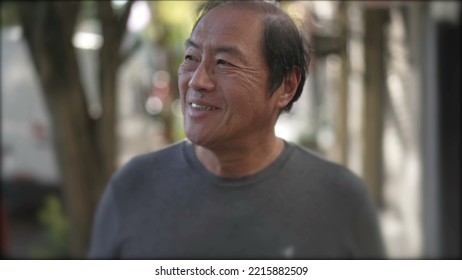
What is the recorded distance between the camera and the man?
178 cm

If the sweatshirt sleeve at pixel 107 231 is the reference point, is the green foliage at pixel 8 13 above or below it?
above

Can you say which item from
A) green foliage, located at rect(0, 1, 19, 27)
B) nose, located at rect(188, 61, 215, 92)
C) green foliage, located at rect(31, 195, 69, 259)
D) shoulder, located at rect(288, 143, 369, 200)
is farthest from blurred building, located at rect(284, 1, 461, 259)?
nose, located at rect(188, 61, 215, 92)

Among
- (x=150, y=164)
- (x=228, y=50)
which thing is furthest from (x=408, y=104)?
(x=228, y=50)

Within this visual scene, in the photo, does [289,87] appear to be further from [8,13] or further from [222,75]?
[8,13]

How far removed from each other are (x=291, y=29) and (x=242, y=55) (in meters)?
0.14

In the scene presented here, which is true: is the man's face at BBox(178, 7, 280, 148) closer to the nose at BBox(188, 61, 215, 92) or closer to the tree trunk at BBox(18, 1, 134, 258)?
the nose at BBox(188, 61, 215, 92)

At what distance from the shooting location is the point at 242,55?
1.78m

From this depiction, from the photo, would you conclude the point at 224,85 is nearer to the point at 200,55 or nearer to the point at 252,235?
the point at 200,55

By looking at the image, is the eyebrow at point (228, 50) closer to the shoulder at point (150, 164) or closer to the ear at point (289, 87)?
the ear at point (289, 87)

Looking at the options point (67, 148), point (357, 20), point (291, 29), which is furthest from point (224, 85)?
point (357, 20)

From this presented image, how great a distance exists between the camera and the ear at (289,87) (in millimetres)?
1825

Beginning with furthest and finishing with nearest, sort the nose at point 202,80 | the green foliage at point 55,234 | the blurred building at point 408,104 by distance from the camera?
the green foliage at point 55,234 < the blurred building at point 408,104 < the nose at point 202,80

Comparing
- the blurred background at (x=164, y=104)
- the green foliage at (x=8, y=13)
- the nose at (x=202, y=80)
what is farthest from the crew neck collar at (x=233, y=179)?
the green foliage at (x=8, y=13)

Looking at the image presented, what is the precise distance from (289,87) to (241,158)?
26 centimetres
